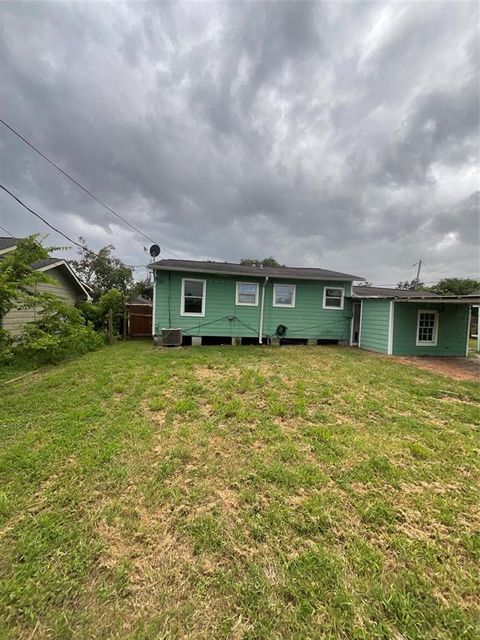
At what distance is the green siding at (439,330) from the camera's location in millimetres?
9602

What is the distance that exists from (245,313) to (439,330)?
733cm

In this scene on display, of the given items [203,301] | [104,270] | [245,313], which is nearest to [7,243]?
[203,301]

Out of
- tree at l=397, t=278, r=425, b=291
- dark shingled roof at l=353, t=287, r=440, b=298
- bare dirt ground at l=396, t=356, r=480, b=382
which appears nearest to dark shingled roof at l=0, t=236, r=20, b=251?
dark shingled roof at l=353, t=287, r=440, b=298

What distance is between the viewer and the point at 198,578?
63.1 inches

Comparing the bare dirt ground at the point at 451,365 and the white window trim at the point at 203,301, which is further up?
the white window trim at the point at 203,301

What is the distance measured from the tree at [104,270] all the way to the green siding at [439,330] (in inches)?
804

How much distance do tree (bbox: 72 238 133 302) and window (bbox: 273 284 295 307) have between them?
1627 centimetres

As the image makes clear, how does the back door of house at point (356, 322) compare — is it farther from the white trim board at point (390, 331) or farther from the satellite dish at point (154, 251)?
the satellite dish at point (154, 251)

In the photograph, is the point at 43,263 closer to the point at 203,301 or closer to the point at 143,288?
the point at 203,301

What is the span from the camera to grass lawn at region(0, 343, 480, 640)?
1.40 m

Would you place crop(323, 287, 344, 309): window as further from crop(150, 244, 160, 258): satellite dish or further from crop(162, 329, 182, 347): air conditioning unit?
crop(150, 244, 160, 258): satellite dish

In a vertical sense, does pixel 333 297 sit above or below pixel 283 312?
above

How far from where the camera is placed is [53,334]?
7340 millimetres

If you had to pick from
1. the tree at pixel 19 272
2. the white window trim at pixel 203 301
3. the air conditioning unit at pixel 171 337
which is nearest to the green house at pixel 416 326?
the white window trim at pixel 203 301
